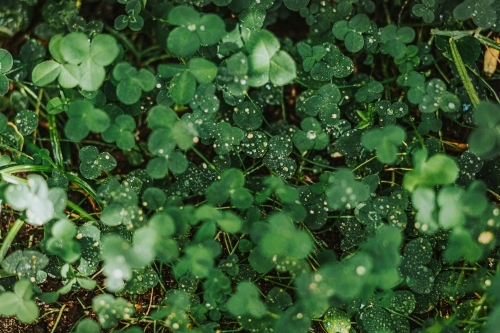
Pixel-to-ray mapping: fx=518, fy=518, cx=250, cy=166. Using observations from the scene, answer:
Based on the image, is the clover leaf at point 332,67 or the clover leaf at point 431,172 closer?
the clover leaf at point 431,172

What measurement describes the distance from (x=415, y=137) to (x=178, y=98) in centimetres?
71

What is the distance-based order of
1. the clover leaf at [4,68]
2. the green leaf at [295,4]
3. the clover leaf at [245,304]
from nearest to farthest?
the clover leaf at [245,304], the clover leaf at [4,68], the green leaf at [295,4]

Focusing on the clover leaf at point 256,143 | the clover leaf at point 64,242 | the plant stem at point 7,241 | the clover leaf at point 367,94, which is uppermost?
the clover leaf at point 367,94

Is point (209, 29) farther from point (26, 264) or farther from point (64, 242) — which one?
point (26, 264)

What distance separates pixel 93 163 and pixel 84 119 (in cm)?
15

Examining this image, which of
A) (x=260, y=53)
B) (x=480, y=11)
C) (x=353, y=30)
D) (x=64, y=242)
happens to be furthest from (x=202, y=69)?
(x=480, y=11)

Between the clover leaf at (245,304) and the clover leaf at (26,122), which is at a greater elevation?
the clover leaf at (26,122)

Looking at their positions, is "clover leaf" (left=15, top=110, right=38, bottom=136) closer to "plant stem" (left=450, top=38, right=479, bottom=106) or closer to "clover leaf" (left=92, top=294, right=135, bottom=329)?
"clover leaf" (left=92, top=294, right=135, bottom=329)

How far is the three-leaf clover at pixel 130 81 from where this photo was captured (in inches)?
54.9

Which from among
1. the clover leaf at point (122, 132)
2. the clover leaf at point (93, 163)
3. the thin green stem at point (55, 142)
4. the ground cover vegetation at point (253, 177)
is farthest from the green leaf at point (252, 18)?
the thin green stem at point (55, 142)

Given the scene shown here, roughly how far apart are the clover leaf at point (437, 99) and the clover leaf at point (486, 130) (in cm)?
16

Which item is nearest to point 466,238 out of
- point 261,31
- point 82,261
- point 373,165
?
point 373,165

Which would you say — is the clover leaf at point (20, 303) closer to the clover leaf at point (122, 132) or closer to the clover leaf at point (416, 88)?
the clover leaf at point (122, 132)

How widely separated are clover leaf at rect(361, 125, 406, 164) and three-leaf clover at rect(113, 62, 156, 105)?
0.60 meters
